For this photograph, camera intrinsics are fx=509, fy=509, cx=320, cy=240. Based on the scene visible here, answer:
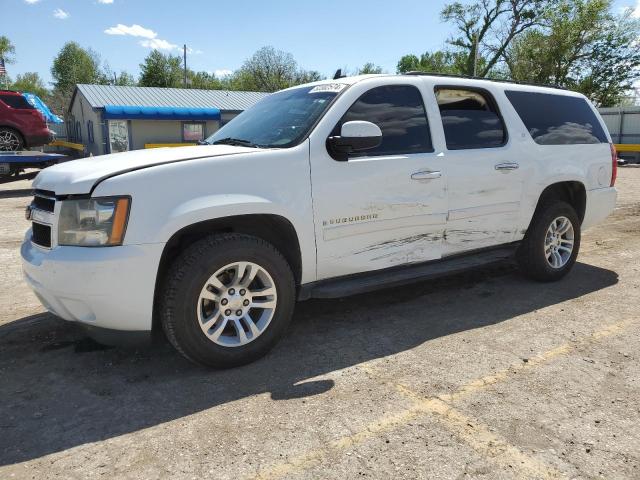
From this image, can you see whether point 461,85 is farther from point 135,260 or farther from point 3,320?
point 3,320

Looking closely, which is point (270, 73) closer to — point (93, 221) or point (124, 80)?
point (124, 80)

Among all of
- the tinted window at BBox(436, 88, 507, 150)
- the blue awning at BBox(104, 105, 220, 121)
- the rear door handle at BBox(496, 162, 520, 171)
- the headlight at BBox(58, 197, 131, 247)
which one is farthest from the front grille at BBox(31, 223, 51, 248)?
the blue awning at BBox(104, 105, 220, 121)

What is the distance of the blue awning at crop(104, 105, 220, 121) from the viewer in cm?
2456

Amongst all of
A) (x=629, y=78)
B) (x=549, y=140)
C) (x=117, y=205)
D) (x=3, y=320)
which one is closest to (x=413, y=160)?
(x=549, y=140)

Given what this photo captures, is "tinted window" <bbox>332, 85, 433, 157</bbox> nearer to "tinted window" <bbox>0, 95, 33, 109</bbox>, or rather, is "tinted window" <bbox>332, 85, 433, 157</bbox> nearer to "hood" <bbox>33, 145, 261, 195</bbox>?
"hood" <bbox>33, 145, 261, 195</bbox>

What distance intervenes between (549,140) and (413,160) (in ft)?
6.09

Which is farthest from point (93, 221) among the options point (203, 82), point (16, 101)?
point (203, 82)

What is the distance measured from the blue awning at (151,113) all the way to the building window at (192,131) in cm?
91

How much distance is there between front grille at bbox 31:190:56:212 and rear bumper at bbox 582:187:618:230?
4944 mm

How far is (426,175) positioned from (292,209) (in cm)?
119

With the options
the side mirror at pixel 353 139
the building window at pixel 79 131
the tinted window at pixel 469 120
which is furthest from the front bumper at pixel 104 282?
the building window at pixel 79 131

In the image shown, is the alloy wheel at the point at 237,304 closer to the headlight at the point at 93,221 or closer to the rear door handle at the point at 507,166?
the headlight at the point at 93,221

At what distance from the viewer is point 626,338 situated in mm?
3822

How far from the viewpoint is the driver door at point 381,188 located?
354 centimetres
